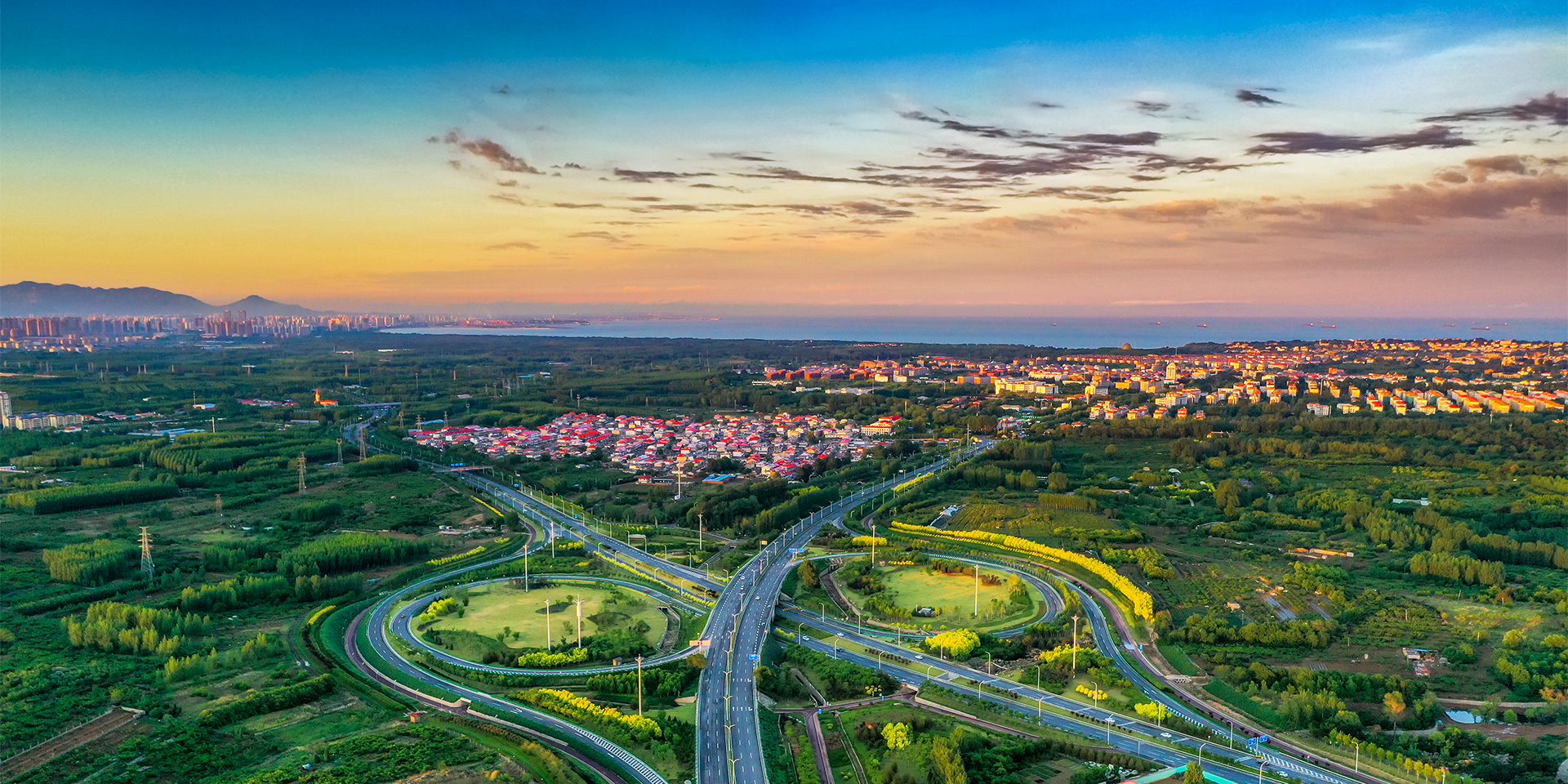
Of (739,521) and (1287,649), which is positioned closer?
(1287,649)

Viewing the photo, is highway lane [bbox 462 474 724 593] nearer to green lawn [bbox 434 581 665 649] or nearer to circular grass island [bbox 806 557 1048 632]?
green lawn [bbox 434 581 665 649]

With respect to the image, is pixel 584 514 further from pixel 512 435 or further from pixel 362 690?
pixel 512 435

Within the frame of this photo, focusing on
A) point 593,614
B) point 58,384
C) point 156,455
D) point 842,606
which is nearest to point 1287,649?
point 842,606

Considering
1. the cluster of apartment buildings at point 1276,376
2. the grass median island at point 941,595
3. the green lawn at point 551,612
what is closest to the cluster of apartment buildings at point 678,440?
the grass median island at point 941,595

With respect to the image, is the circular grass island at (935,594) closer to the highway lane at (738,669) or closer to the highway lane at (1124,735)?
the highway lane at (738,669)

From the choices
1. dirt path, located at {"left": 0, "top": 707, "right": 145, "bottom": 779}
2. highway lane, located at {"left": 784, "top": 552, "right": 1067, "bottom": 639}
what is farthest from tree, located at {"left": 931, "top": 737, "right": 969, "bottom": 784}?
dirt path, located at {"left": 0, "top": 707, "right": 145, "bottom": 779}

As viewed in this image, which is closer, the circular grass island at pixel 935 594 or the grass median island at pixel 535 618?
the grass median island at pixel 535 618

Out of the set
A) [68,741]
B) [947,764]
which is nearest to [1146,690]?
[947,764]
